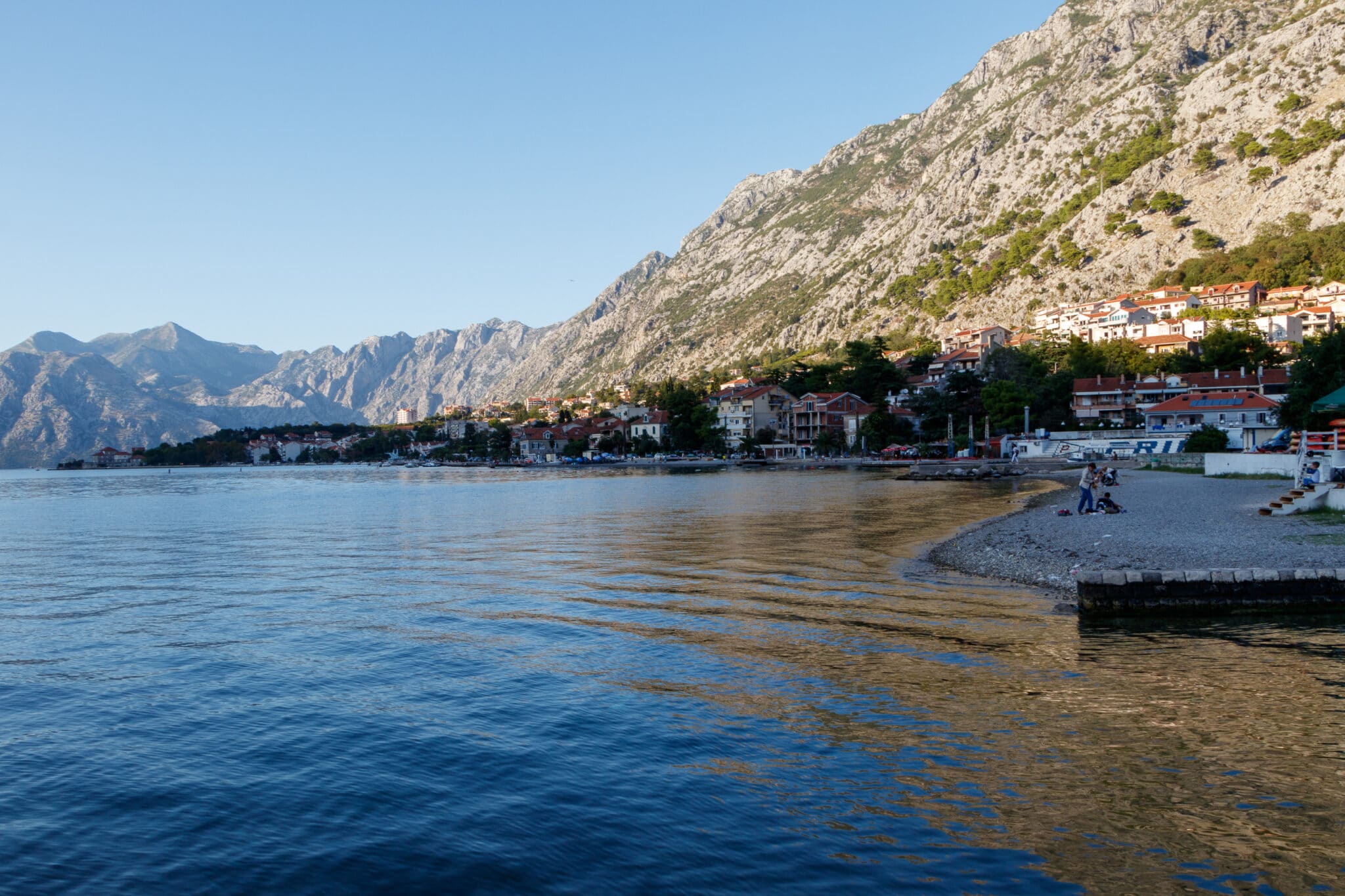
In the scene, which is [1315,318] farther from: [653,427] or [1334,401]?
[653,427]

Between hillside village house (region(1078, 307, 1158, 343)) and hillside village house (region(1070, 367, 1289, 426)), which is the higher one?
hillside village house (region(1078, 307, 1158, 343))

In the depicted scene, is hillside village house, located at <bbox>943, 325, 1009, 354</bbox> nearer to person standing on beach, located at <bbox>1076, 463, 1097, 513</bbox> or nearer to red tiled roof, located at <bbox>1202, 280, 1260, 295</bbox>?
red tiled roof, located at <bbox>1202, 280, 1260, 295</bbox>

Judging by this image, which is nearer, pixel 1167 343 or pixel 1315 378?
pixel 1315 378

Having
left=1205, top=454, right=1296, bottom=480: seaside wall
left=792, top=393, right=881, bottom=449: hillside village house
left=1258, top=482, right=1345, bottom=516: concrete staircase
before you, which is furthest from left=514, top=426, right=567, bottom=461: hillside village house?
left=1258, top=482, right=1345, bottom=516: concrete staircase

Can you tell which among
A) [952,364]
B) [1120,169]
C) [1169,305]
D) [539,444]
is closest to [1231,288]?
[1169,305]

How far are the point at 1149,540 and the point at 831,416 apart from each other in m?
97.7

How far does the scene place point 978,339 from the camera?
139 metres

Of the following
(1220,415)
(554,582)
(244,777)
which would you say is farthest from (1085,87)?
(244,777)

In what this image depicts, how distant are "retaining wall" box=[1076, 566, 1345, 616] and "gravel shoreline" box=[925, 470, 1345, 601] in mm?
736

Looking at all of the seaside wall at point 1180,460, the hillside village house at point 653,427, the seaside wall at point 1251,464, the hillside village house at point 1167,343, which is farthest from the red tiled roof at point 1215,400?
the hillside village house at point 653,427

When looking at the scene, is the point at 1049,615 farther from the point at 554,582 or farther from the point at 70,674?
the point at 70,674

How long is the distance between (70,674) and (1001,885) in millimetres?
13908

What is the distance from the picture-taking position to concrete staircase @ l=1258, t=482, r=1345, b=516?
24.1 meters

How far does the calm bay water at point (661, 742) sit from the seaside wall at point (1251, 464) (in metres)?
26.7
